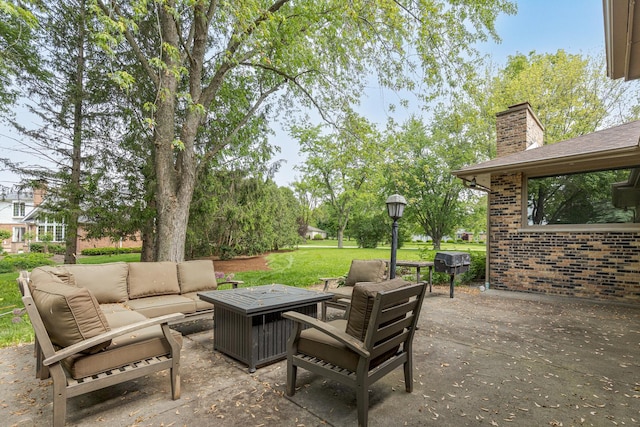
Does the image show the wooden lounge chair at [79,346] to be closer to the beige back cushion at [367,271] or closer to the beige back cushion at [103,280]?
the beige back cushion at [103,280]

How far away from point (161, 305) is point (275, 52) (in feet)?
21.5

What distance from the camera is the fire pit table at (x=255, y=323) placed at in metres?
3.27

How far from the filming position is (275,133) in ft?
34.1

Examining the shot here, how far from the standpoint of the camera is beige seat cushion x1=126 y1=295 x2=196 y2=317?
3906 millimetres

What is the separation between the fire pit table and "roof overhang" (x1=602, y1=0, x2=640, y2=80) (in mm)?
3898

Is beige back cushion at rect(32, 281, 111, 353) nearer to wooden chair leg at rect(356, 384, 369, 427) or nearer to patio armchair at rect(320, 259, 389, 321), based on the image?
wooden chair leg at rect(356, 384, 369, 427)

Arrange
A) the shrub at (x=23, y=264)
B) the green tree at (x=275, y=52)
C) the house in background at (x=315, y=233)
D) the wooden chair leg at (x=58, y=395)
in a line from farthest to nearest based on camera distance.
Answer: the house in background at (x=315, y=233)
the shrub at (x=23, y=264)
the green tree at (x=275, y=52)
the wooden chair leg at (x=58, y=395)


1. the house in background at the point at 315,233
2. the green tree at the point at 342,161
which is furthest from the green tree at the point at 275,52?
the house in background at the point at 315,233

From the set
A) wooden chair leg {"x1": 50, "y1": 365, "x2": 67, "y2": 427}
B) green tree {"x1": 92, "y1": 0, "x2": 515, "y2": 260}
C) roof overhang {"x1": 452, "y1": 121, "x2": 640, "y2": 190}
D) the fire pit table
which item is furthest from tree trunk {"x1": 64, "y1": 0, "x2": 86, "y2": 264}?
roof overhang {"x1": 452, "y1": 121, "x2": 640, "y2": 190}

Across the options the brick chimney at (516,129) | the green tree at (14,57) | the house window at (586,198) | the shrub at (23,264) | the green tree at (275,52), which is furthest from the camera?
the shrub at (23,264)

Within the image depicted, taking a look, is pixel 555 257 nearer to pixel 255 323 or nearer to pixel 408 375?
pixel 408 375

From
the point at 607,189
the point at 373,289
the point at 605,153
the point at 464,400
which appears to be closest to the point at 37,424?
the point at 373,289

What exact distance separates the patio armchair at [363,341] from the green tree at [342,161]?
5.99 meters

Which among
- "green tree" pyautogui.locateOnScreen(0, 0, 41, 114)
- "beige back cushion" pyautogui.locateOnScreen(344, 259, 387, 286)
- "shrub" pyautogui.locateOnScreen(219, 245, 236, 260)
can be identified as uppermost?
"green tree" pyautogui.locateOnScreen(0, 0, 41, 114)
